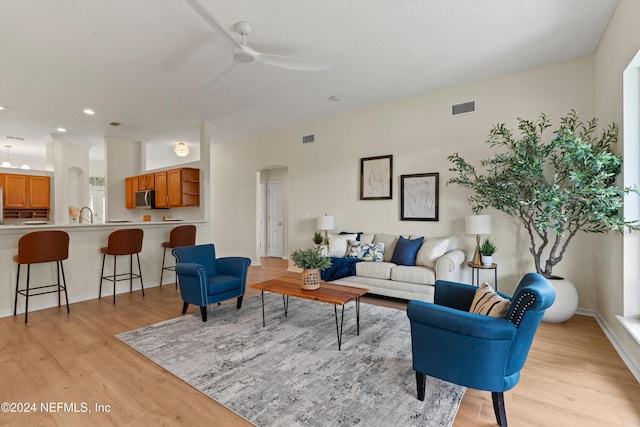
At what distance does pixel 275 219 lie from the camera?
27.6 feet

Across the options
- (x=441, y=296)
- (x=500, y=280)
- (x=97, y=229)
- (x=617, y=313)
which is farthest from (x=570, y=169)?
(x=97, y=229)

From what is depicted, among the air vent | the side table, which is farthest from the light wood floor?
the air vent

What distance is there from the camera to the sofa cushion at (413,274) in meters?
3.97

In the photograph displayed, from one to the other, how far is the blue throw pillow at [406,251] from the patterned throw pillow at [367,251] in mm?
215

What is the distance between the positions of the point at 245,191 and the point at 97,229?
3395 millimetres

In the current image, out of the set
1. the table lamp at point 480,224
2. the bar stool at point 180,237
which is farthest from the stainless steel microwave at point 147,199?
the table lamp at point 480,224

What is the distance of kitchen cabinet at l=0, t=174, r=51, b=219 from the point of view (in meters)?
7.57

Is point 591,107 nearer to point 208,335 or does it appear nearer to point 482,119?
point 482,119

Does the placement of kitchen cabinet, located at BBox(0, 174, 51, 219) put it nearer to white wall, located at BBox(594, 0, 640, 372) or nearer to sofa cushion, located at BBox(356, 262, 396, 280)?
sofa cushion, located at BBox(356, 262, 396, 280)

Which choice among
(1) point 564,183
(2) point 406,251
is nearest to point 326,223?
(2) point 406,251

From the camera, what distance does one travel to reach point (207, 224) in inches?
230

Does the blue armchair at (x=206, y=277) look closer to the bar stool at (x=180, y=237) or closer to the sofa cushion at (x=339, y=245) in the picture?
the bar stool at (x=180, y=237)

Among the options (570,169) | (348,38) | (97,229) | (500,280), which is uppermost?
(348,38)

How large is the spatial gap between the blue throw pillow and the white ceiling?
7.62 ft
